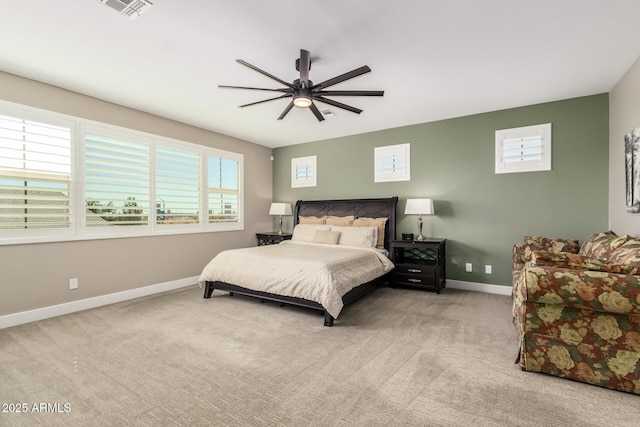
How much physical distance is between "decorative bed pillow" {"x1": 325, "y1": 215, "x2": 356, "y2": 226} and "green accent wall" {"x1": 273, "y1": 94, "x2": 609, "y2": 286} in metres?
0.51

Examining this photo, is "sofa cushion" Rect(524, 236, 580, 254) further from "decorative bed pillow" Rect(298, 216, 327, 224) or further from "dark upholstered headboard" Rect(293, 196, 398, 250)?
"decorative bed pillow" Rect(298, 216, 327, 224)

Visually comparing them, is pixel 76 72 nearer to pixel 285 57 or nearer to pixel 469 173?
pixel 285 57

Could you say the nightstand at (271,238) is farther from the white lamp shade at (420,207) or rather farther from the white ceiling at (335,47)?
the white ceiling at (335,47)

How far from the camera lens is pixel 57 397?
76.3 inches

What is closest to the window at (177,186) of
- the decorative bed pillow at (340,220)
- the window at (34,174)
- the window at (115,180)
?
the window at (115,180)

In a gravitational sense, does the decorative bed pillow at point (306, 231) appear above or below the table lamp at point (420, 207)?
below

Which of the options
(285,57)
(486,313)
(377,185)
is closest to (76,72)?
(285,57)

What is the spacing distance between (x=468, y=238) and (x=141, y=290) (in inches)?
194

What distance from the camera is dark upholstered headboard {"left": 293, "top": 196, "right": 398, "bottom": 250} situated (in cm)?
509

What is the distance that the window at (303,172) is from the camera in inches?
245

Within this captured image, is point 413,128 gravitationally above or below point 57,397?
above

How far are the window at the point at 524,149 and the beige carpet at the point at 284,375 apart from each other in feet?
7.18

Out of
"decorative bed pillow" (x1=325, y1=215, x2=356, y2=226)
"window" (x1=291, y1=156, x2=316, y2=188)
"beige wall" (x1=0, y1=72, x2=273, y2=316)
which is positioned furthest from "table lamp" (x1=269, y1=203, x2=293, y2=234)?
"decorative bed pillow" (x1=325, y1=215, x2=356, y2=226)

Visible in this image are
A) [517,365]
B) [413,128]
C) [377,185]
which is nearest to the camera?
[517,365]
